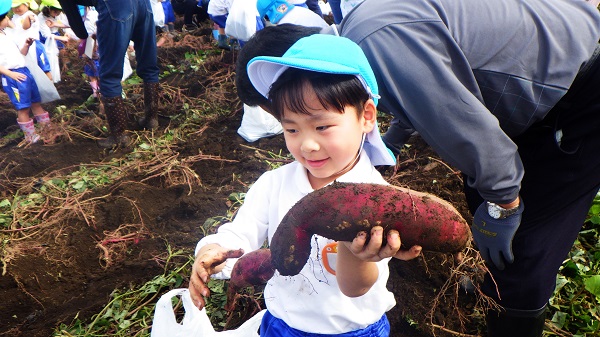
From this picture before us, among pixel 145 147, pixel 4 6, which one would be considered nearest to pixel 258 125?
pixel 145 147

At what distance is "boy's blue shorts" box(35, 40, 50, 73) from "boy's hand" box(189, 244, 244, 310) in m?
4.50

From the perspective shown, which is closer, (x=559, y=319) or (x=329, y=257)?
(x=329, y=257)

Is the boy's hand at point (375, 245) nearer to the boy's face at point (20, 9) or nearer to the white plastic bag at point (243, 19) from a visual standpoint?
the white plastic bag at point (243, 19)

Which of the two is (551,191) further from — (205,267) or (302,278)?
(205,267)

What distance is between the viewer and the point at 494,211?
1543 millimetres

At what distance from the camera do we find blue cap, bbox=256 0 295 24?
4.03 metres

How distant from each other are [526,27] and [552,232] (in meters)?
0.70

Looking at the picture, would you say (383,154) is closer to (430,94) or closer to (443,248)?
(430,94)

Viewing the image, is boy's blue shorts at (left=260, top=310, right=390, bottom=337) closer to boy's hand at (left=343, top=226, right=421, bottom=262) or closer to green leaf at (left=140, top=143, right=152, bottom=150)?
boy's hand at (left=343, top=226, right=421, bottom=262)

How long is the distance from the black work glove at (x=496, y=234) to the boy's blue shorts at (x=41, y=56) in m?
4.70

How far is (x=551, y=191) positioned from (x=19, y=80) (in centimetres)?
428

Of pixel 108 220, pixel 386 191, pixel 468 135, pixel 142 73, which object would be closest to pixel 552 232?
pixel 468 135

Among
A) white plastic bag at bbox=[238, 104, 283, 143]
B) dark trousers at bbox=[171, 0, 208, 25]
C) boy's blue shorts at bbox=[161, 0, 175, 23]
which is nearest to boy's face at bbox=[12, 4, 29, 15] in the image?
white plastic bag at bbox=[238, 104, 283, 143]

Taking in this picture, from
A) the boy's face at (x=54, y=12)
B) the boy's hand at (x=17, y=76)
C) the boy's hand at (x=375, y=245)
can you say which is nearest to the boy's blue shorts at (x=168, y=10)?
the boy's face at (x=54, y=12)
